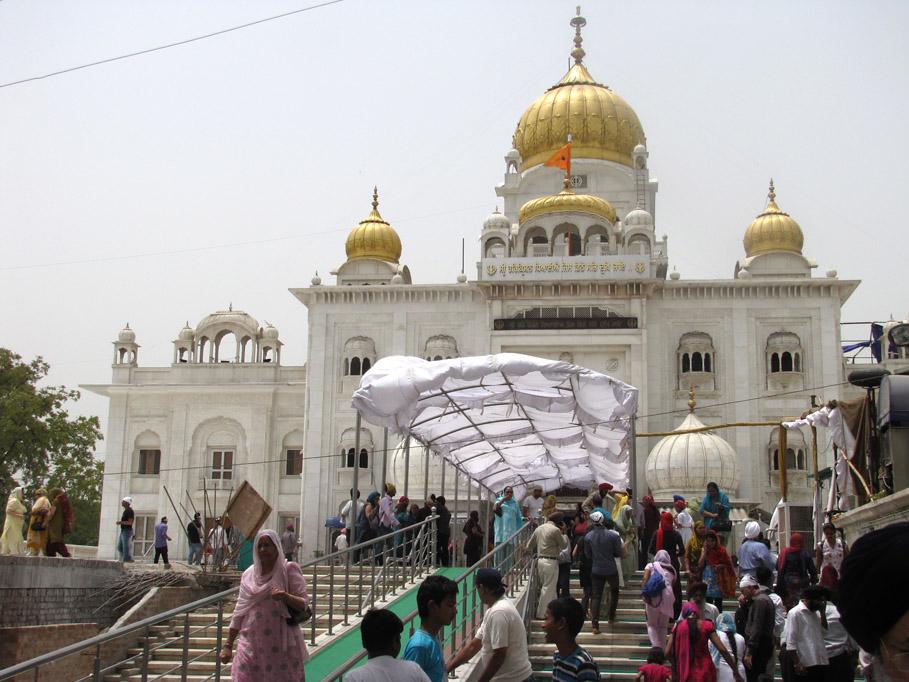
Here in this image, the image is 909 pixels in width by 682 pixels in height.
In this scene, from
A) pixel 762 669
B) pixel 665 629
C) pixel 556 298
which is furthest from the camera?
pixel 556 298

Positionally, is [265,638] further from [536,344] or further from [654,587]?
[536,344]

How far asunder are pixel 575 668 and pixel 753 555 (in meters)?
6.51

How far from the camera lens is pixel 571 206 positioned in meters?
36.7

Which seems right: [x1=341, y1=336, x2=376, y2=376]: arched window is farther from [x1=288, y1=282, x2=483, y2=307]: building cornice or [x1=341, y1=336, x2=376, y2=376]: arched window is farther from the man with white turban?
the man with white turban

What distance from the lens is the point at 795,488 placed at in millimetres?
32969

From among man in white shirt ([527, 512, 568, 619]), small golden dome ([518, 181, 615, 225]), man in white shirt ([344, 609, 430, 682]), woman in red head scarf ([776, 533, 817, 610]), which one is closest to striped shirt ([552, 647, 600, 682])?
man in white shirt ([344, 609, 430, 682])

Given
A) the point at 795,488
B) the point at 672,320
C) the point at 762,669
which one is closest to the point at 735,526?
the point at 795,488

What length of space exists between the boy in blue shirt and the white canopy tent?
601 centimetres

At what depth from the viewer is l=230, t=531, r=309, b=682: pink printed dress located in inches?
273

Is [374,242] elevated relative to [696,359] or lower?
elevated

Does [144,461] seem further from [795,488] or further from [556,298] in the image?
[795,488]

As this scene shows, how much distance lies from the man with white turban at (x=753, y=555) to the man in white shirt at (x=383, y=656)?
7.74 meters

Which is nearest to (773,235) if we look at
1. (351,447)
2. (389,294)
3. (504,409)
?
(389,294)

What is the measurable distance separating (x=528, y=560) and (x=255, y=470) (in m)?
25.4
